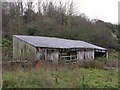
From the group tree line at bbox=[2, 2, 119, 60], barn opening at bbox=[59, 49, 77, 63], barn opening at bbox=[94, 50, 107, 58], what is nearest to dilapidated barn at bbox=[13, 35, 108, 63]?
barn opening at bbox=[59, 49, 77, 63]

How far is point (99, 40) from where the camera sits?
3538 cm

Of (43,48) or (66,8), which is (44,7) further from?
(43,48)

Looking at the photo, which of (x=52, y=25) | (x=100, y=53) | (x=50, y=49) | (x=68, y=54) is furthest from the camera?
(x=52, y=25)

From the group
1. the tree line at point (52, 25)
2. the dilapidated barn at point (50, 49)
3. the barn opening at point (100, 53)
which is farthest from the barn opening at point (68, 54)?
the tree line at point (52, 25)

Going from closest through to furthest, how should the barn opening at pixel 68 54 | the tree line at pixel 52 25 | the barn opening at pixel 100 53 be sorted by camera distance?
the barn opening at pixel 68 54 < the barn opening at pixel 100 53 < the tree line at pixel 52 25

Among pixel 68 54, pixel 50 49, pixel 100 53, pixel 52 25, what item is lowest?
pixel 100 53

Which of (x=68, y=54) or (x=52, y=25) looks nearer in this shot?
(x=68, y=54)

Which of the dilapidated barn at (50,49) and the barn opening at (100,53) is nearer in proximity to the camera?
the dilapidated barn at (50,49)

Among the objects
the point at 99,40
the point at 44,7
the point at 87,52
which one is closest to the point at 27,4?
the point at 44,7

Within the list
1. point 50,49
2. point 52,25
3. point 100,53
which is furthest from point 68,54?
point 52,25

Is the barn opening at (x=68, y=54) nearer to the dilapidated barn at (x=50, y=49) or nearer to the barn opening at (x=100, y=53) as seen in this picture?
the dilapidated barn at (x=50, y=49)

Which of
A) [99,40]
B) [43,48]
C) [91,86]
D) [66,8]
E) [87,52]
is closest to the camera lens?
[91,86]

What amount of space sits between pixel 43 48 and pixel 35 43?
992 mm

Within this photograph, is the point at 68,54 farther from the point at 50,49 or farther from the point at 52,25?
the point at 52,25
